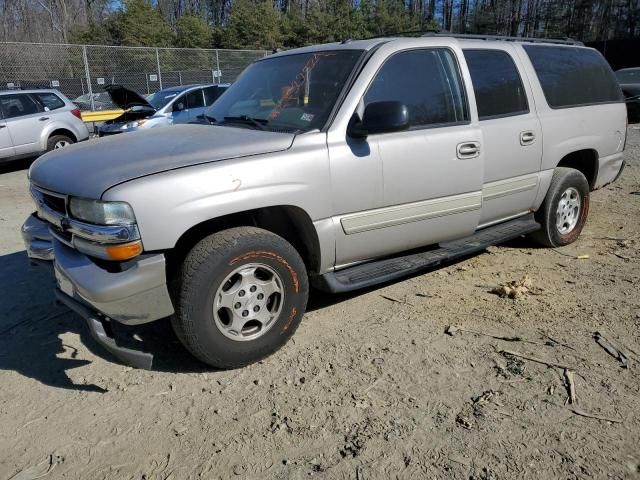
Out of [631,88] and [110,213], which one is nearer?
[110,213]

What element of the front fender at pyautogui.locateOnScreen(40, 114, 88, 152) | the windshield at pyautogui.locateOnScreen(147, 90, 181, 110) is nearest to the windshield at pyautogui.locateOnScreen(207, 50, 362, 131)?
the front fender at pyautogui.locateOnScreen(40, 114, 88, 152)

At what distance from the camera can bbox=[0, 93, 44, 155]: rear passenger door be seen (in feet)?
34.8

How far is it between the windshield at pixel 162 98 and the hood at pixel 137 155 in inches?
386

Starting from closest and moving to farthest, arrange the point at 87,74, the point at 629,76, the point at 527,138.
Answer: the point at 527,138, the point at 629,76, the point at 87,74

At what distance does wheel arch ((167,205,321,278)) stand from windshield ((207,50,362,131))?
0.56m

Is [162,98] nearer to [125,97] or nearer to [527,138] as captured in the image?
[125,97]

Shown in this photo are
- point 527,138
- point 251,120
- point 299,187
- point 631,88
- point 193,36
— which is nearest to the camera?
point 299,187

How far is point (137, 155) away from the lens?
3.02 m

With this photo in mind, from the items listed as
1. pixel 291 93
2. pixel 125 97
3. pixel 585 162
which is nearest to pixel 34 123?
pixel 125 97

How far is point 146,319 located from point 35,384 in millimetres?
914

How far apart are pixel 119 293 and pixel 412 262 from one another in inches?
80.5

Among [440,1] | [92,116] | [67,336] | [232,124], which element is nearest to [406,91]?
[232,124]

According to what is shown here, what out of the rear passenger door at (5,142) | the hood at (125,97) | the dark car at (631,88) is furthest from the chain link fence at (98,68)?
the dark car at (631,88)

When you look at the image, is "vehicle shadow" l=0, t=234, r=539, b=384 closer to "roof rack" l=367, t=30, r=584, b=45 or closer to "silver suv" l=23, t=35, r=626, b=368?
"silver suv" l=23, t=35, r=626, b=368
